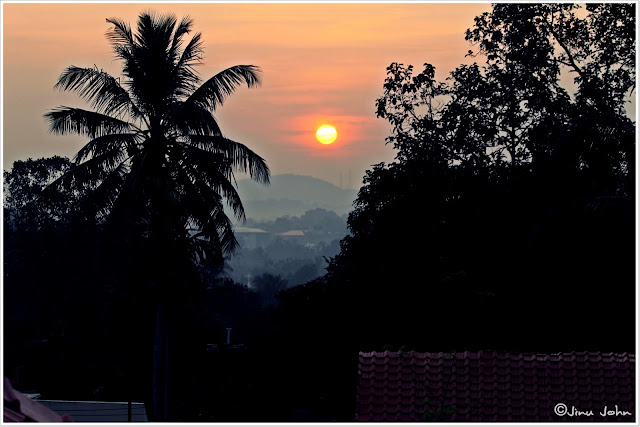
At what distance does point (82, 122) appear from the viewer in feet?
62.8

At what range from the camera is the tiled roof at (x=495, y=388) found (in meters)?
12.3

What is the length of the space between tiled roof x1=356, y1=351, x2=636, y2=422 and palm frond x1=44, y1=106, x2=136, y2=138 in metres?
9.71

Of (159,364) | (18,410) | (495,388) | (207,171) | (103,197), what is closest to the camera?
(18,410)

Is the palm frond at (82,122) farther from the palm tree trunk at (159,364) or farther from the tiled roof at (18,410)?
the tiled roof at (18,410)

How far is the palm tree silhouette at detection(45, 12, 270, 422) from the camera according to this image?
18.9 meters

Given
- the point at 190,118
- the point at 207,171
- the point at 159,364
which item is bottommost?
the point at 159,364

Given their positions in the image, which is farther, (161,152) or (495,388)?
(161,152)

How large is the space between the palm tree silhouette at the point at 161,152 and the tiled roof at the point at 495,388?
8.16m

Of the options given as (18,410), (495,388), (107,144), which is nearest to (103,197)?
(107,144)

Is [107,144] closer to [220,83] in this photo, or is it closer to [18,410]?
[220,83]

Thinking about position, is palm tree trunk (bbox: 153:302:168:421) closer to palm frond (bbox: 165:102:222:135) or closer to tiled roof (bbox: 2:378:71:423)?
palm frond (bbox: 165:102:222:135)

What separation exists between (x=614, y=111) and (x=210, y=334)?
81.5 feet

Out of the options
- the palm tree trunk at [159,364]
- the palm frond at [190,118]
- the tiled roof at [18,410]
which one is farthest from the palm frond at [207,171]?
the tiled roof at [18,410]

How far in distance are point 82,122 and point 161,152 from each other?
193 cm
